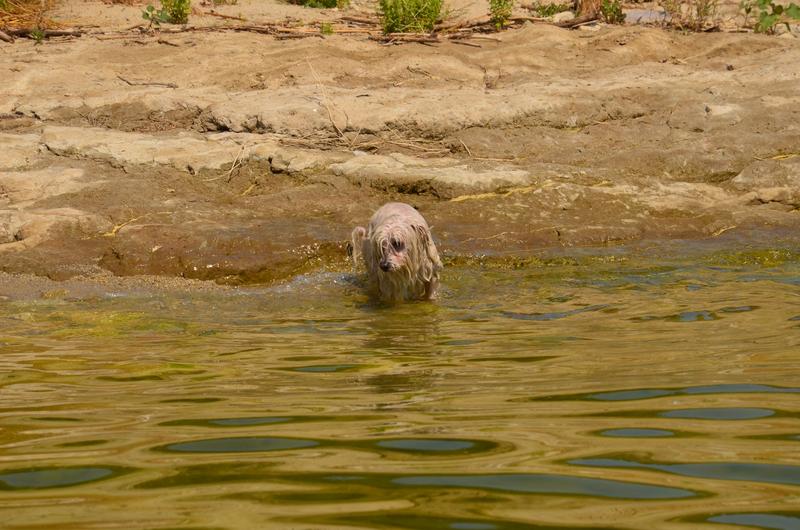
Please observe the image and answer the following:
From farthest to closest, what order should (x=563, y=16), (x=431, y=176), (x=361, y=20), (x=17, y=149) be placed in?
(x=563, y=16), (x=361, y=20), (x=17, y=149), (x=431, y=176)

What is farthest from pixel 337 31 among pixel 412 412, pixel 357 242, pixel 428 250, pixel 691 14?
pixel 412 412

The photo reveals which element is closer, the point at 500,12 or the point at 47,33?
the point at 47,33

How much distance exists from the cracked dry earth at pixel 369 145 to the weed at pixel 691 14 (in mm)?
779

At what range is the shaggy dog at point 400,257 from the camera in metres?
8.31

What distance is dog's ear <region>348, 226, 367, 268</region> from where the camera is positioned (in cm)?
923

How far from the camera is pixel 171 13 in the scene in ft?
53.1

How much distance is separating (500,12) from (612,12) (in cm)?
177

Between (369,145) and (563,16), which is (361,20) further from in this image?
(369,145)

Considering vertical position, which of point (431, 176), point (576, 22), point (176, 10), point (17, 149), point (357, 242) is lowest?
point (357, 242)

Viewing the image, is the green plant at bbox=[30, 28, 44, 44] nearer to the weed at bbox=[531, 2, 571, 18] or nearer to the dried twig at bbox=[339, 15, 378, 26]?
the dried twig at bbox=[339, 15, 378, 26]

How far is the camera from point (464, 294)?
8.71 metres

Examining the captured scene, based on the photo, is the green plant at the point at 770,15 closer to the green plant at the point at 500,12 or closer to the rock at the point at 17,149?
the green plant at the point at 500,12

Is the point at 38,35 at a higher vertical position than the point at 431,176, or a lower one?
higher

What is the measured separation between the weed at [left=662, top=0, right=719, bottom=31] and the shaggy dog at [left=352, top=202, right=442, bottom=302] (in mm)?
8438
